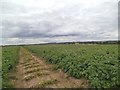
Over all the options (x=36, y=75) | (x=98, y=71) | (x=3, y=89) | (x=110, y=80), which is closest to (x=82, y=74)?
(x=98, y=71)

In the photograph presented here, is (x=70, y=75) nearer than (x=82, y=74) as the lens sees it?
No

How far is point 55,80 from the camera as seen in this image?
1227 cm

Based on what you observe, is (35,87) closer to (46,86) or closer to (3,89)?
(46,86)

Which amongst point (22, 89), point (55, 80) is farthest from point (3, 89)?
point (55, 80)

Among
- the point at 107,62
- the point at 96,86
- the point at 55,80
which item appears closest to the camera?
the point at 96,86

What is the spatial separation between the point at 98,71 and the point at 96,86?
5.46 feet

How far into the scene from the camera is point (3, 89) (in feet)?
34.1

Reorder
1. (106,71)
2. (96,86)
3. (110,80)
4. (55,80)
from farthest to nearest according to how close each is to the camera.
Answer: (55,80)
(106,71)
(110,80)
(96,86)

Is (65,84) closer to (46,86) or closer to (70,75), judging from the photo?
(46,86)

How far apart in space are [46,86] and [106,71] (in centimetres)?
331

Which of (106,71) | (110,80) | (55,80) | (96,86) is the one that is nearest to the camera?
(96,86)

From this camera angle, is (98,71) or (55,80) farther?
(55,80)

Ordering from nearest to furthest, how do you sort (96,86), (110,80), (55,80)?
(96,86) < (110,80) < (55,80)

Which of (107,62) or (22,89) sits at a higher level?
(107,62)
